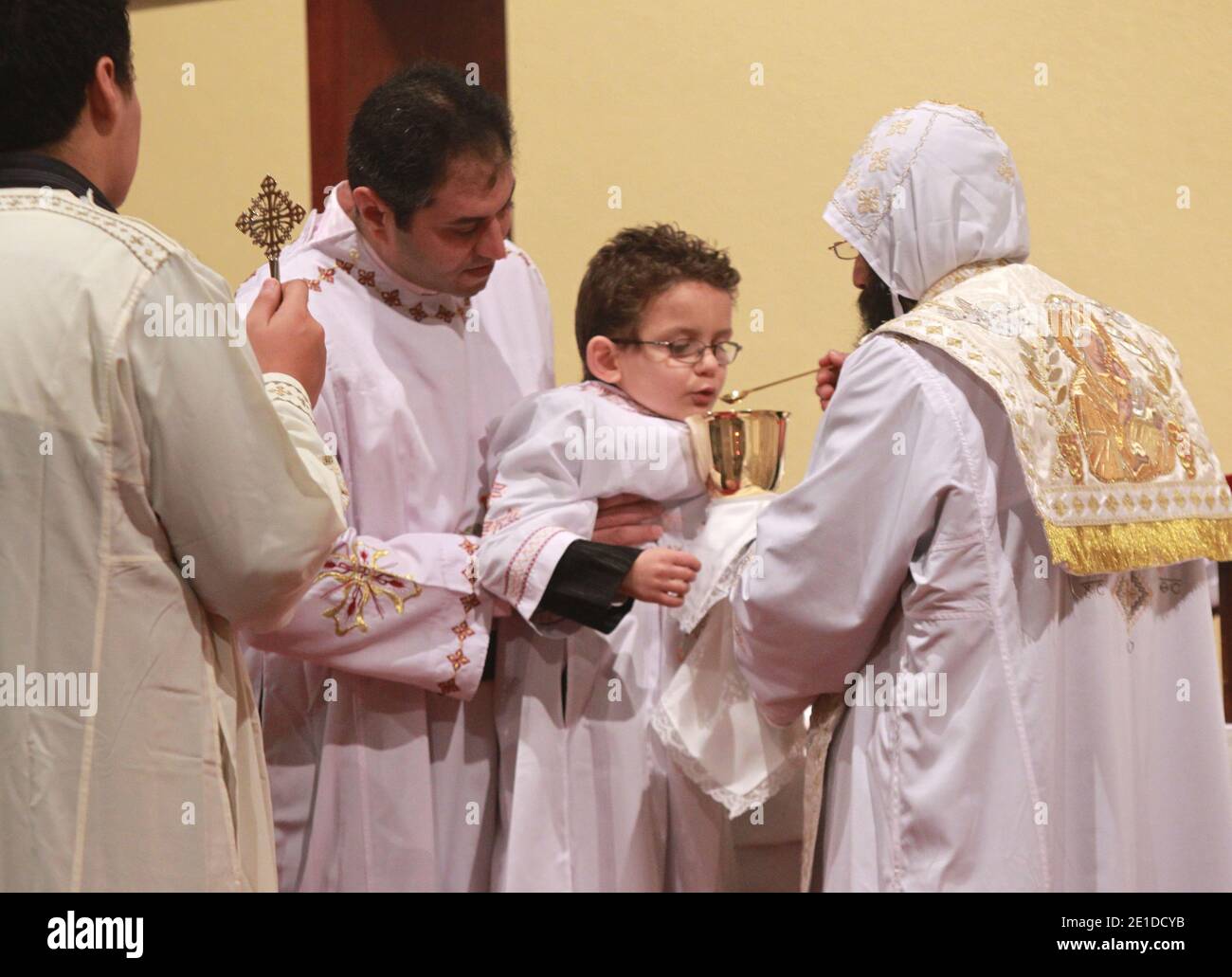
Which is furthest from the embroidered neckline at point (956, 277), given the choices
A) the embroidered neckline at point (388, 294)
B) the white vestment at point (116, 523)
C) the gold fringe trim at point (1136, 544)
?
the white vestment at point (116, 523)

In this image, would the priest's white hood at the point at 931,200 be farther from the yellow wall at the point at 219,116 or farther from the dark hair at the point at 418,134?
the yellow wall at the point at 219,116

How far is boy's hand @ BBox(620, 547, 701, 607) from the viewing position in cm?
283

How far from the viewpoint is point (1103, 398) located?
2633mm

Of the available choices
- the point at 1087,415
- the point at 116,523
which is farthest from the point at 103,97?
the point at 1087,415

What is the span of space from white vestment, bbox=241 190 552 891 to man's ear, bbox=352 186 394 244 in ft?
0.19

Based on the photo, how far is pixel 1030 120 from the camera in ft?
16.4

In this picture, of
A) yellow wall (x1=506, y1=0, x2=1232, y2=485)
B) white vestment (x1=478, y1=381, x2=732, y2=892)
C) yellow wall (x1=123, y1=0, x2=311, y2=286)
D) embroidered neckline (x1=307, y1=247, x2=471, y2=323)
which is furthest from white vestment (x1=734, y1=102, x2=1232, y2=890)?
yellow wall (x1=123, y1=0, x2=311, y2=286)

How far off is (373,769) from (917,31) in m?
3.28

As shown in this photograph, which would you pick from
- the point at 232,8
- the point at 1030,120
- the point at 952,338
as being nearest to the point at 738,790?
the point at 952,338

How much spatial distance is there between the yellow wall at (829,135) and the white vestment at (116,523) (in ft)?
10.6

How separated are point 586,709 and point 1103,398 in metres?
1.18

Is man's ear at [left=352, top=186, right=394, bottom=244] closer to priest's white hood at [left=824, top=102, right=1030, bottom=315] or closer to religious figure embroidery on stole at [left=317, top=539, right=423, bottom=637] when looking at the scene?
religious figure embroidery on stole at [left=317, top=539, right=423, bottom=637]

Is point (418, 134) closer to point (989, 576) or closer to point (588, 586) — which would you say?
point (588, 586)

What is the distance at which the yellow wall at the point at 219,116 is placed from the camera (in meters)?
5.12
